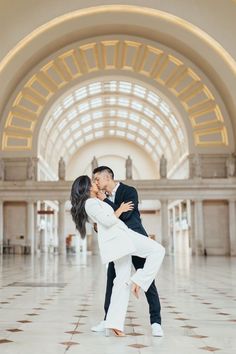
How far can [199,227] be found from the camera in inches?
1405

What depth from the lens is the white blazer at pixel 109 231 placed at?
5.16 m

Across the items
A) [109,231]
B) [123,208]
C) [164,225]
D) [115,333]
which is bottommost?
[115,333]

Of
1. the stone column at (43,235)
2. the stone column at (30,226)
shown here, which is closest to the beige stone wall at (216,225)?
the stone column at (30,226)

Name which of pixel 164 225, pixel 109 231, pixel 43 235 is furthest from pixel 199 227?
pixel 109 231

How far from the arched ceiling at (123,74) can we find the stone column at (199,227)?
17.5 feet

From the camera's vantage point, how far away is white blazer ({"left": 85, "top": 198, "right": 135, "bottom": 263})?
5.16 meters

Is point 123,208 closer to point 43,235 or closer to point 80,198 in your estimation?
point 80,198

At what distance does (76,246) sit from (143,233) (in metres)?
41.3

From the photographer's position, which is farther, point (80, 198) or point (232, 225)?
point (232, 225)

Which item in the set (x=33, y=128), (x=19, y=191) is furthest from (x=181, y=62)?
(x=19, y=191)

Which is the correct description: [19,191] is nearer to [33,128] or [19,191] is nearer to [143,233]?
[33,128]

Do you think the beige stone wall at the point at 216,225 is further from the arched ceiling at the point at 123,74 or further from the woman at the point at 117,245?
the woman at the point at 117,245

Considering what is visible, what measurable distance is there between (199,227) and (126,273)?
31048 millimetres

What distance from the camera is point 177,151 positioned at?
44906 mm
